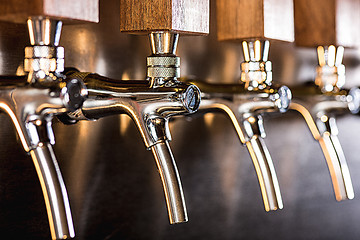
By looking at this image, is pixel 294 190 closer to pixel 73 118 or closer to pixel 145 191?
pixel 145 191

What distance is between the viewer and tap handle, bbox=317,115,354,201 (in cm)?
95

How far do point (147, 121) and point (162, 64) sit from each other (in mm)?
91

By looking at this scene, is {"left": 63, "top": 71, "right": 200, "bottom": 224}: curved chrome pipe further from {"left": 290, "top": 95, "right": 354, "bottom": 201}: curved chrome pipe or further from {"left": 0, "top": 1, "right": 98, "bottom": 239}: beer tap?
{"left": 290, "top": 95, "right": 354, "bottom": 201}: curved chrome pipe

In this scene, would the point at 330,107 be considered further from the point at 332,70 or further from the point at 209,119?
the point at 209,119

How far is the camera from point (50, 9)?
1.98 ft

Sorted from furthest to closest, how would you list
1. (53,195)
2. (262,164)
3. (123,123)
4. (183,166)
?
1. (183,166)
2. (123,123)
3. (262,164)
4. (53,195)

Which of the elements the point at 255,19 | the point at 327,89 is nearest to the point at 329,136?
the point at 327,89

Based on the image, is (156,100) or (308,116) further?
(308,116)

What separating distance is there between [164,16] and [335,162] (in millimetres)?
441

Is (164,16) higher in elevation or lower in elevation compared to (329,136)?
higher

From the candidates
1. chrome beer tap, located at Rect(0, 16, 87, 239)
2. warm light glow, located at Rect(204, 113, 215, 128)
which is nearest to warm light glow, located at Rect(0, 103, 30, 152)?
chrome beer tap, located at Rect(0, 16, 87, 239)

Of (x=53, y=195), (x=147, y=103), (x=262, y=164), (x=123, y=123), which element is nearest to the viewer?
(x=53, y=195)

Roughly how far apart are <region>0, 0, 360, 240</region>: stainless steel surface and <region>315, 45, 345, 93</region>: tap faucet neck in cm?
15

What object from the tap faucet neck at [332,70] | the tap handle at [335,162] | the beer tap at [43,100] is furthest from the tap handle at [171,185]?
the tap faucet neck at [332,70]
